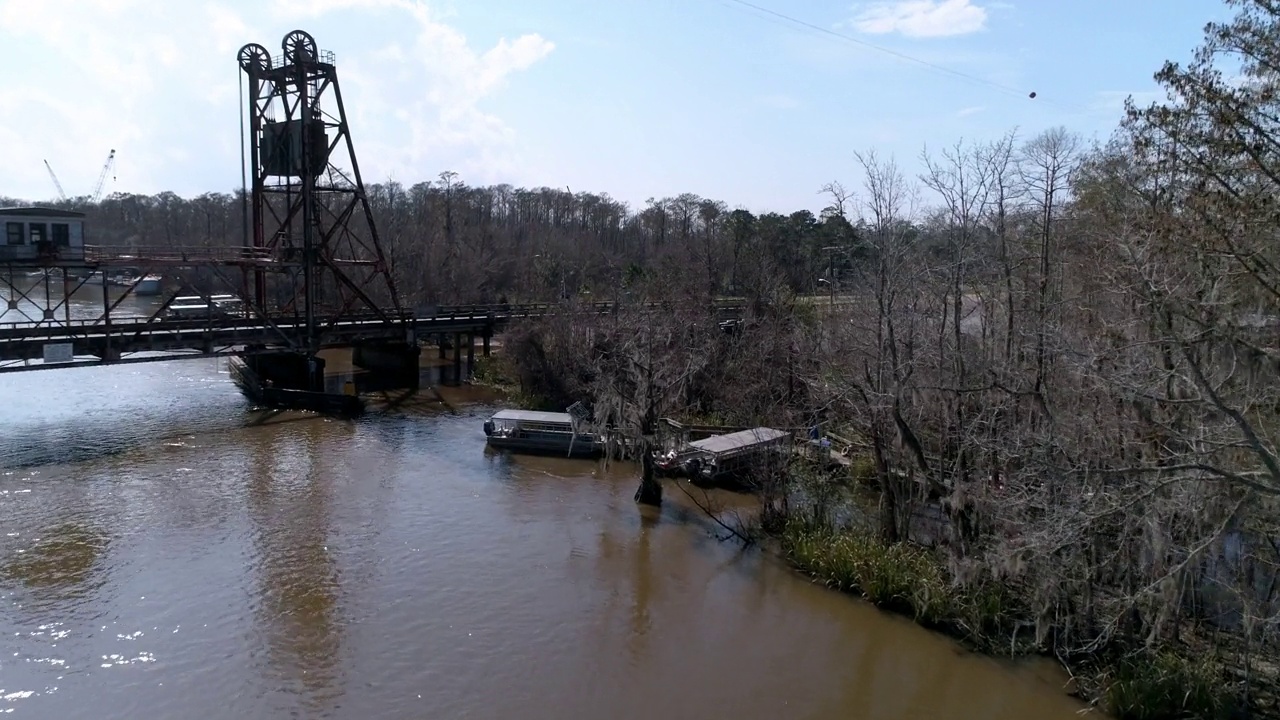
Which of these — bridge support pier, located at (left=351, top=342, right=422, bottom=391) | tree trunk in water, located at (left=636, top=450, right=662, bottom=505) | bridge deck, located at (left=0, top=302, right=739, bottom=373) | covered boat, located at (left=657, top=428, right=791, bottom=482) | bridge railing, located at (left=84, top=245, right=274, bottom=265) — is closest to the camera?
tree trunk in water, located at (left=636, top=450, right=662, bottom=505)

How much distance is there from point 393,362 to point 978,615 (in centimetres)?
3171

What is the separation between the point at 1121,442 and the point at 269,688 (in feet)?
42.0

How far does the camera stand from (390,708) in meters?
12.7

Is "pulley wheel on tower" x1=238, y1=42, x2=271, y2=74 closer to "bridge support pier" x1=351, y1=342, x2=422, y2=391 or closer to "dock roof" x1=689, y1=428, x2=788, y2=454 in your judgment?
"bridge support pier" x1=351, y1=342, x2=422, y2=391

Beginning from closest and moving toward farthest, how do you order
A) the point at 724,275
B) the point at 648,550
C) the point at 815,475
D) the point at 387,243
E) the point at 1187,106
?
the point at 1187,106 < the point at 648,550 < the point at 815,475 < the point at 724,275 < the point at 387,243

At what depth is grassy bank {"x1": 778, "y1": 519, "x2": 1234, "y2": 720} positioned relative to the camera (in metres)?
12.3

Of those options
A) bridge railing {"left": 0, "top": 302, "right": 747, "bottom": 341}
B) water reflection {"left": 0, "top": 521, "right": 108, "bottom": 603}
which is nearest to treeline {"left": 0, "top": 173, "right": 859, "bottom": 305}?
bridge railing {"left": 0, "top": 302, "right": 747, "bottom": 341}

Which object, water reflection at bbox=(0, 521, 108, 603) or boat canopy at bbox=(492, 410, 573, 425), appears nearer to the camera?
water reflection at bbox=(0, 521, 108, 603)

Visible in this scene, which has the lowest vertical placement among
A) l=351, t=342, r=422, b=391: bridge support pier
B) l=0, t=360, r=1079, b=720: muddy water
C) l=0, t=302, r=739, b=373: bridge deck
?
l=0, t=360, r=1079, b=720: muddy water

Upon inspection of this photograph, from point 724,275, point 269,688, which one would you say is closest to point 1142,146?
point 269,688

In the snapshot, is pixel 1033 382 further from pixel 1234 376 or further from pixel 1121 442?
pixel 1234 376

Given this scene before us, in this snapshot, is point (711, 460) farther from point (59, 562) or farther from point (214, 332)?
point (214, 332)

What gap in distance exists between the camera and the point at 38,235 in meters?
29.9

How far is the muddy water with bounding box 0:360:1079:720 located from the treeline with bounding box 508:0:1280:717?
155cm
